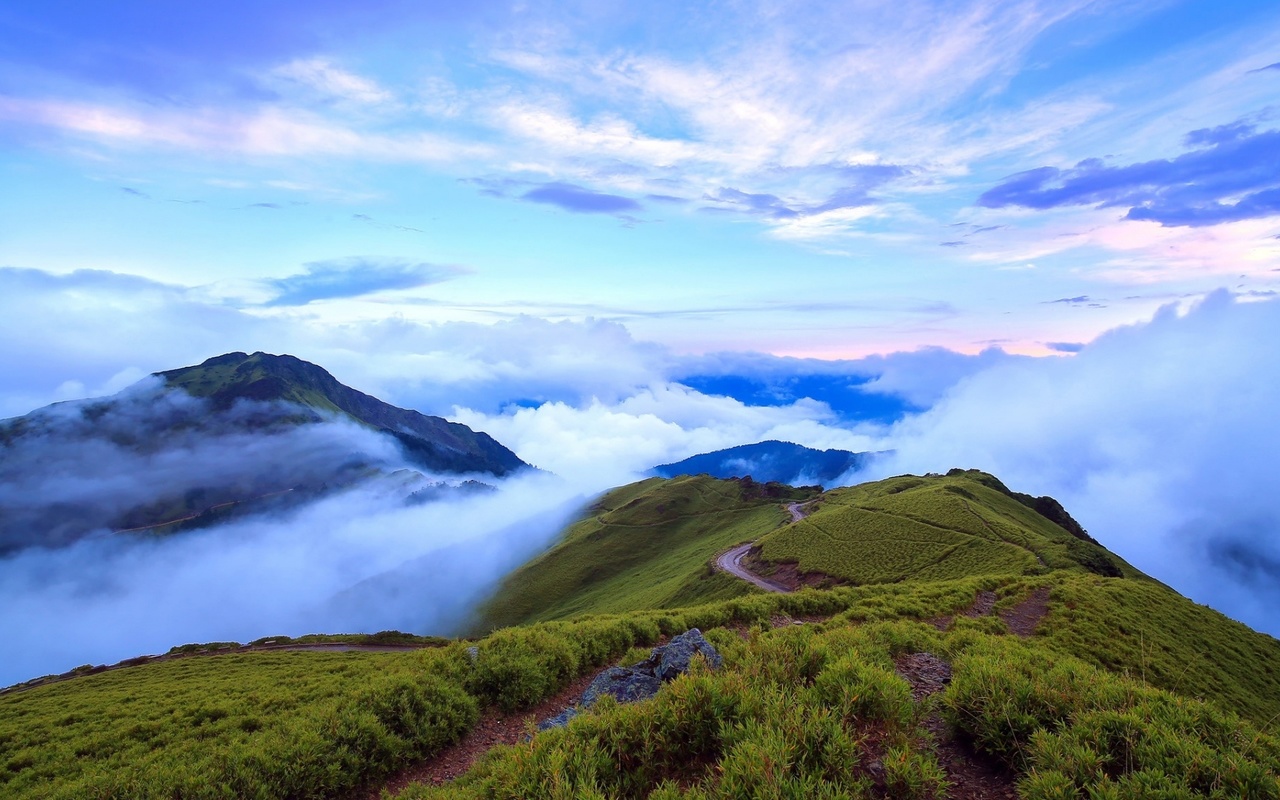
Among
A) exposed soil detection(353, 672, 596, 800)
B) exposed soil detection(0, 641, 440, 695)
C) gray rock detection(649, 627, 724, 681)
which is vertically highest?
gray rock detection(649, 627, 724, 681)

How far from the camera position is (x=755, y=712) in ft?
31.5

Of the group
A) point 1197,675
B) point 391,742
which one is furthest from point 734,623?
point 1197,675

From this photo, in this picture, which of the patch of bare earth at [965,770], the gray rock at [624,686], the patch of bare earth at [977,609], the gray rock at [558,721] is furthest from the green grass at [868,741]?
the patch of bare earth at [977,609]

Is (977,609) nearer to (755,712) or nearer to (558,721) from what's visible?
(558,721)

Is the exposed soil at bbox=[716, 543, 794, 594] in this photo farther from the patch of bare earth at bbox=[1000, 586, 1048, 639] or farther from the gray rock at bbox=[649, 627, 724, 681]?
the gray rock at bbox=[649, 627, 724, 681]

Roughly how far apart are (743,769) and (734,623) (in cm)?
2137

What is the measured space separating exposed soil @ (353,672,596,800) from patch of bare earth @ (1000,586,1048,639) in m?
22.2

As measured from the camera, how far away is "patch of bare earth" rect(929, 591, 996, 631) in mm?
27220

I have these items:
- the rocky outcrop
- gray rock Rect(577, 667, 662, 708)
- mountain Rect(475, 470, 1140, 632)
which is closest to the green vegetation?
mountain Rect(475, 470, 1140, 632)

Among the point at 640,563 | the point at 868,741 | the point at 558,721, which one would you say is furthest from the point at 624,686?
the point at 640,563

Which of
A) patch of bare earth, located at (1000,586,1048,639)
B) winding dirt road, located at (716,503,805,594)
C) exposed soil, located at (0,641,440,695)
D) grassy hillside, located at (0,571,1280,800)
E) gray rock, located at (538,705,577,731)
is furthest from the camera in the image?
winding dirt road, located at (716,503,805,594)

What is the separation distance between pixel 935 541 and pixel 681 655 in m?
81.7

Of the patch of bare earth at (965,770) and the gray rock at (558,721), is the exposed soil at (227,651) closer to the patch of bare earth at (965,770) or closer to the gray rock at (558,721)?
the gray rock at (558,721)

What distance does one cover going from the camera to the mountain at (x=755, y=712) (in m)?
8.09
